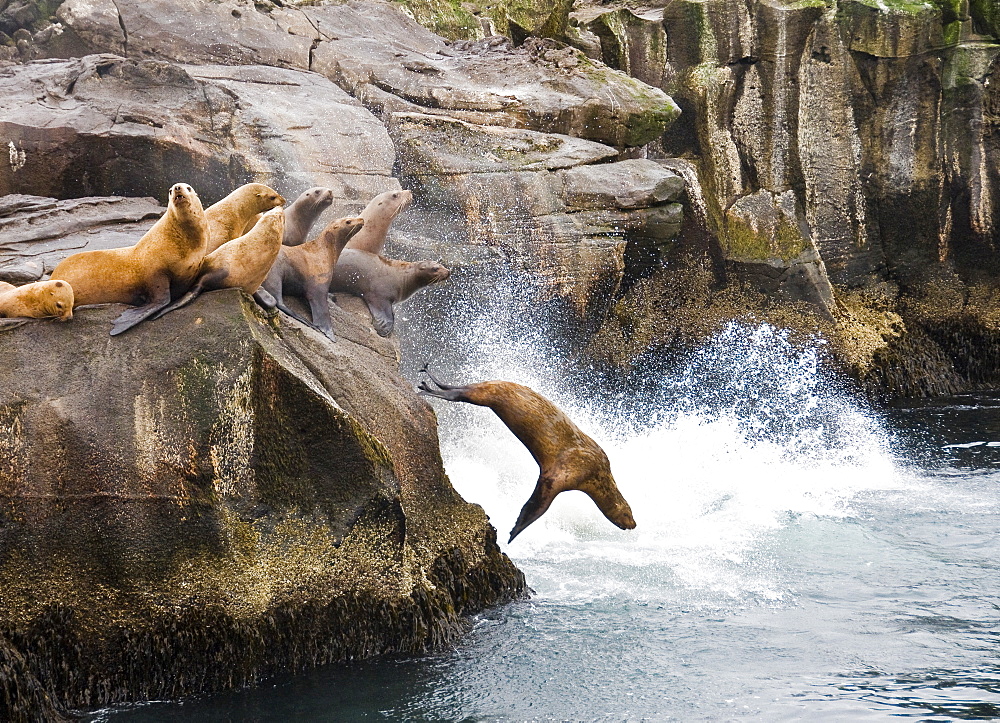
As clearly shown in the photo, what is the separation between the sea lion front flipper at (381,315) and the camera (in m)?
6.84

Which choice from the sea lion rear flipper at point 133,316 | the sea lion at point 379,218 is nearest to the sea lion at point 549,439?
the sea lion rear flipper at point 133,316

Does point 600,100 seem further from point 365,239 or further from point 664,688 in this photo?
point 664,688

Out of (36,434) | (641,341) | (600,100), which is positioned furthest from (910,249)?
(36,434)

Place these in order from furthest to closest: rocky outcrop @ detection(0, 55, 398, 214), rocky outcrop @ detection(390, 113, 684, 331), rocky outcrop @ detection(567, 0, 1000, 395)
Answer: rocky outcrop @ detection(567, 0, 1000, 395), rocky outcrop @ detection(390, 113, 684, 331), rocky outcrop @ detection(0, 55, 398, 214)

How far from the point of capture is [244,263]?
503 cm

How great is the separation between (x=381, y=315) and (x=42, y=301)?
271 centimetres

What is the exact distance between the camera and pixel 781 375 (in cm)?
1166

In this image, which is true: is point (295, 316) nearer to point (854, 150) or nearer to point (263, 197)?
point (263, 197)

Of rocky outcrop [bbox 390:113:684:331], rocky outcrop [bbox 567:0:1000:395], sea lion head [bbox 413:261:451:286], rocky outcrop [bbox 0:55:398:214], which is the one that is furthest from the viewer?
rocky outcrop [bbox 567:0:1000:395]

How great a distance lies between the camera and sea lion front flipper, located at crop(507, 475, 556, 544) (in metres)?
5.50

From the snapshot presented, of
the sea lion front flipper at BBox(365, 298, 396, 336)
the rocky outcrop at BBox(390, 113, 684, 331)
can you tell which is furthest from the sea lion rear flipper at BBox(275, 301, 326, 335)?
the rocky outcrop at BBox(390, 113, 684, 331)

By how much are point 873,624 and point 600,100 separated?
263 inches

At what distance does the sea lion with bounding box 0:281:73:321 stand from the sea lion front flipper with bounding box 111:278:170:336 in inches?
9.2

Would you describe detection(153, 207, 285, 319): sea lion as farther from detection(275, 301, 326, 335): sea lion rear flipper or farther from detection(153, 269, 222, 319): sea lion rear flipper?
detection(275, 301, 326, 335): sea lion rear flipper
